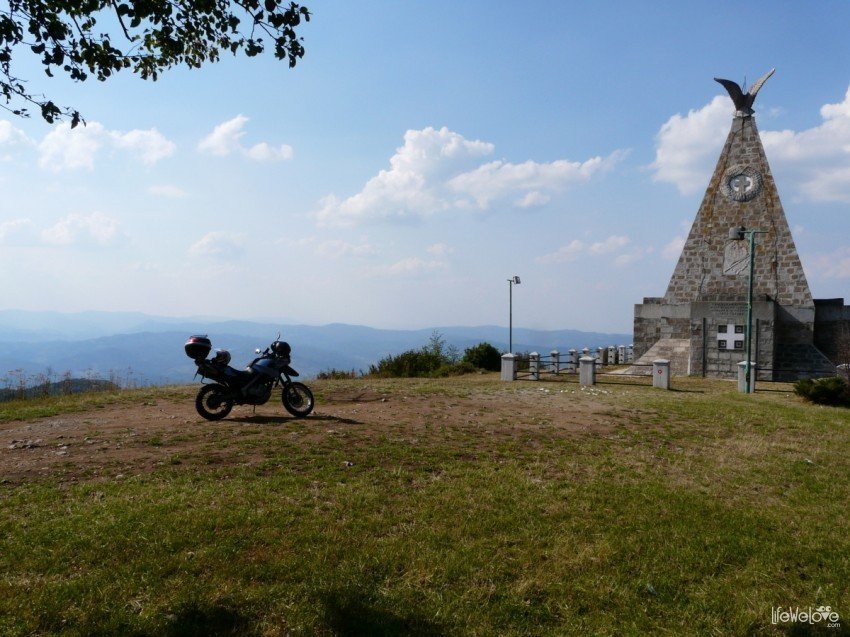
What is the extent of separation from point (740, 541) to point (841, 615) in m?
1.19

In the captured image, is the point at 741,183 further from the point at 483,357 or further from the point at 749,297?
the point at 483,357

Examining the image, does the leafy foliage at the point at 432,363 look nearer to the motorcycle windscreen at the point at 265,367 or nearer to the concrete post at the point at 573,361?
the concrete post at the point at 573,361

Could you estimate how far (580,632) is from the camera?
3924 mm

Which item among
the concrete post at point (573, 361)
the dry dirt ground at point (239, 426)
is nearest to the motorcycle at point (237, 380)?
the dry dirt ground at point (239, 426)

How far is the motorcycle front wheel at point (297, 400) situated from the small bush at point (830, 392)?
46.6 feet

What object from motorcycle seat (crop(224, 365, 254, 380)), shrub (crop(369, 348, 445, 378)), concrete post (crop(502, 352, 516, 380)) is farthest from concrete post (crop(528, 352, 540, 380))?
motorcycle seat (crop(224, 365, 254, 380))

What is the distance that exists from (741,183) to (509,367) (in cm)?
1454

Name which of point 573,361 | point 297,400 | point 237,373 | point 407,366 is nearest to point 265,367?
point 237,373

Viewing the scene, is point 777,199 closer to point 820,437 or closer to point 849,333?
point 849,333

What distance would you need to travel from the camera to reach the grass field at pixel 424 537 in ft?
13.1

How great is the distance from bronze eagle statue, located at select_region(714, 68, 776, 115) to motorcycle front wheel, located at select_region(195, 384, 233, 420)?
2619 centimetres

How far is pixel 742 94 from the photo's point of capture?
83.5 ft

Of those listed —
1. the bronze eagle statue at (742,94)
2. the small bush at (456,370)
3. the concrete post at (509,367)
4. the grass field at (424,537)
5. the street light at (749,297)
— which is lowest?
the grass field at (424,537)

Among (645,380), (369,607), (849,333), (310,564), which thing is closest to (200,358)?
(310,564)
